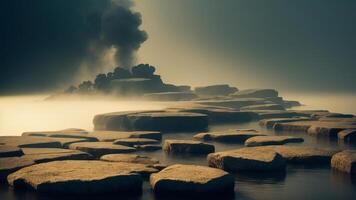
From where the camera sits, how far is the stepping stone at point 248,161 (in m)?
18.7

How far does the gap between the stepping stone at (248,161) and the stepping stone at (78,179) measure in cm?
361

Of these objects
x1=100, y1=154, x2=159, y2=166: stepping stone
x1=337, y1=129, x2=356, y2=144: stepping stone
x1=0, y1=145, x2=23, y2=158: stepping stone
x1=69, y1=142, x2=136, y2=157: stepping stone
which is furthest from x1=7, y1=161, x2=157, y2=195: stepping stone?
x1=337, y1=129, x2=356, y2=144: stepping stone

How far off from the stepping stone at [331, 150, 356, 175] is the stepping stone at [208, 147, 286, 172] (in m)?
1.85

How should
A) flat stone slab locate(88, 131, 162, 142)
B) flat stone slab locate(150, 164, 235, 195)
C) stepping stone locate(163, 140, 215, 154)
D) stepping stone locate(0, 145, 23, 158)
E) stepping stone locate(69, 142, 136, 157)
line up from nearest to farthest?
flat stone slab locate(150, 164, 235, 195) < stepping stone locate(0, 145, 23, 158) < stepping stone locate(69, 142, 136, 157) < stepping stone locate(163, 140, 215, 154) < flat stone slab locate(88, 131, 162, 142)

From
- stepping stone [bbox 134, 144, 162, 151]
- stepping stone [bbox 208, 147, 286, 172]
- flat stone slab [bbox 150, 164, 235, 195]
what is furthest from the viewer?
stepping stone [bbox 134, 144, 162, 151]

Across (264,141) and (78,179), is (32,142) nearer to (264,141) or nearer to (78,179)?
(264,141)

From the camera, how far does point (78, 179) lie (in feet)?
50.3

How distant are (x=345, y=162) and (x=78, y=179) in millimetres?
9150

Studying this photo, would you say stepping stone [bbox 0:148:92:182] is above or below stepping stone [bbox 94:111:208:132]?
below

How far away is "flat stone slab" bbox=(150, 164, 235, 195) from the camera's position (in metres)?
15.1

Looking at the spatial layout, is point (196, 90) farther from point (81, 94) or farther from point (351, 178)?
point (351, 178)

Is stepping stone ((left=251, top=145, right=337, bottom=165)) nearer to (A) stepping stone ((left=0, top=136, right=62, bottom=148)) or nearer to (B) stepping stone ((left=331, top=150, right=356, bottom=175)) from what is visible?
(B) stepping stone ((left=331, top=150, right=356, bottom=175))

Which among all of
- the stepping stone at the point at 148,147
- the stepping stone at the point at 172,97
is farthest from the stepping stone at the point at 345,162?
the stepping stone at the point at 172,97

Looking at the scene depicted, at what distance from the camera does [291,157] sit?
2097 cm
